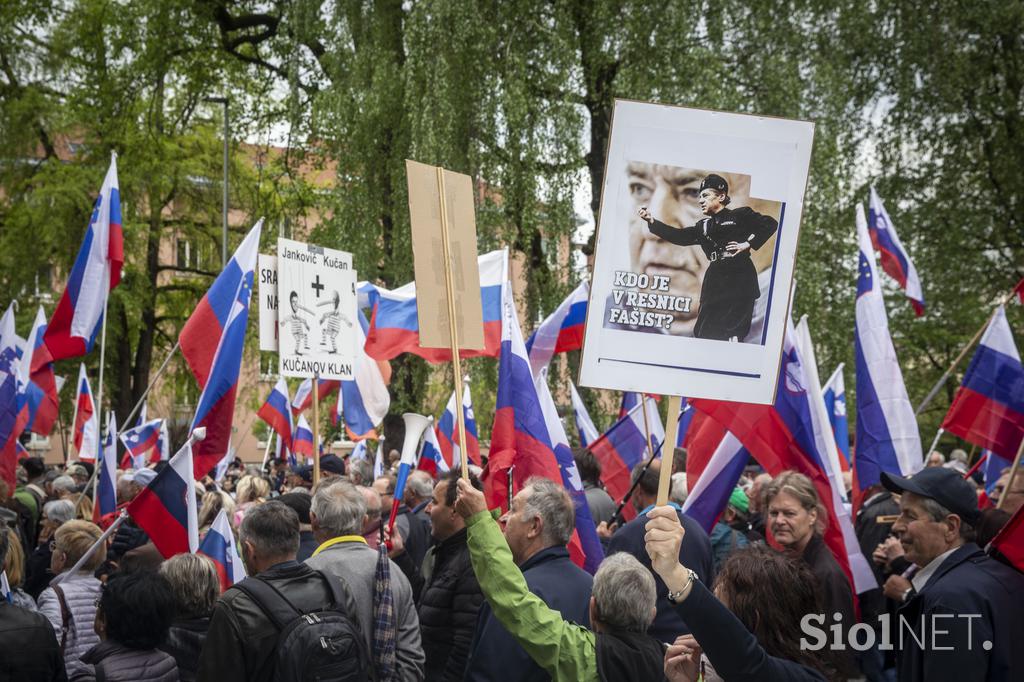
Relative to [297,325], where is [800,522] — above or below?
below

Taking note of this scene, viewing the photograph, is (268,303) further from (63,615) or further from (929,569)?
(929,569)

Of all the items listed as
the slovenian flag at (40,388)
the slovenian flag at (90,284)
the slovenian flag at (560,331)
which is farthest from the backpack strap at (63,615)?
the slovenian flag at (560,331)

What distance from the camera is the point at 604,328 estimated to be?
3.39 meters

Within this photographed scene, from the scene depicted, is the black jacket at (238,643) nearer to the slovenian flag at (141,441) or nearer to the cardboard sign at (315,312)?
the cardboard sign at (315,312)

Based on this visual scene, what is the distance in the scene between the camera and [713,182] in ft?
11.3

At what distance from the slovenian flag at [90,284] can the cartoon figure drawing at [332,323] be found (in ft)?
6.67

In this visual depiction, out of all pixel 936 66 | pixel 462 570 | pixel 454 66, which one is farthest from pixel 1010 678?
pixel 936 66

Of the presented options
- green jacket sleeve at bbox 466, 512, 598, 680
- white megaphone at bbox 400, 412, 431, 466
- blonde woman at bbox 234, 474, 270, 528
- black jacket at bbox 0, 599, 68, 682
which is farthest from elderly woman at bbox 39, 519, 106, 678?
green jacket sleeve at bbox 466, 512, 598, 680

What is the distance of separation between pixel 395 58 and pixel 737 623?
15.0 meters

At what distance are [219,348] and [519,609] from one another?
462 cm

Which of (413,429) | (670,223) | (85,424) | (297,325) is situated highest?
(670,223)

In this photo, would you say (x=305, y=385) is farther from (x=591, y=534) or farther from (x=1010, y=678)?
(x=1010, y=678)

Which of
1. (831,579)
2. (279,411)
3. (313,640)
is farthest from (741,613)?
(279,411)

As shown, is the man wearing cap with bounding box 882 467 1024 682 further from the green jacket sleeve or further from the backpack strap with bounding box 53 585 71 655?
the backpack strap with bounding box 53 585 71 655
